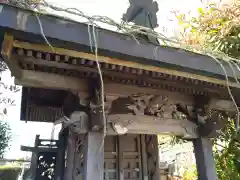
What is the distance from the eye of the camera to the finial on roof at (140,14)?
3.23 metres

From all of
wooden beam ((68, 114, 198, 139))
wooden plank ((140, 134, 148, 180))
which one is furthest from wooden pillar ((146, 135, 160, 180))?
wooden beam ((68, 114, 198, 139))

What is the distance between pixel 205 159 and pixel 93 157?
1600 mm

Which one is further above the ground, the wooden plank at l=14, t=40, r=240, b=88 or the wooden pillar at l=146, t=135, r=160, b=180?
the wooden plank at l=14, t=40, r=240, b=88

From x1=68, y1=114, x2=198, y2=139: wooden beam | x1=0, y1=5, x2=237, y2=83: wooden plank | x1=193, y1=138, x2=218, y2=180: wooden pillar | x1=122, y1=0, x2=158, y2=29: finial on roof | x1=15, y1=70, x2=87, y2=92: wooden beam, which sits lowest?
x1=193, y1=138, x2=218, y2=180: wooden pillar

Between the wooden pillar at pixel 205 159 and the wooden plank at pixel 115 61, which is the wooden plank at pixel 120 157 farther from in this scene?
the wooden plank at pixel 115 61

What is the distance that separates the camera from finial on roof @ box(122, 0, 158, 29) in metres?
3.23

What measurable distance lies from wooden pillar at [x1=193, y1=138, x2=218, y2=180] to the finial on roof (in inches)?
69.0

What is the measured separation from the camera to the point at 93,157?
2.53m

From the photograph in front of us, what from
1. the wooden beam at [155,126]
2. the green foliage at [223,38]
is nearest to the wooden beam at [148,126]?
the wooden beam at [155,126]

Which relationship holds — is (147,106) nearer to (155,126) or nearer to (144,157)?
(155,126)

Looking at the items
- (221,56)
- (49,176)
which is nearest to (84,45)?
(221,56)

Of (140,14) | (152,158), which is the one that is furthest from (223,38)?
(152,158)

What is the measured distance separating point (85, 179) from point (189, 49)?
1.83m

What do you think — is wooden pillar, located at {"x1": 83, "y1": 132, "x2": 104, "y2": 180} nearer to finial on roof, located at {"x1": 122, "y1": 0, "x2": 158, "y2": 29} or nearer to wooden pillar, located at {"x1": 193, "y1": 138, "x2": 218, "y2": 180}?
wooden pillar, located at {"x1": 193, "y1": 138, "x2": 218, "y2": 180}
